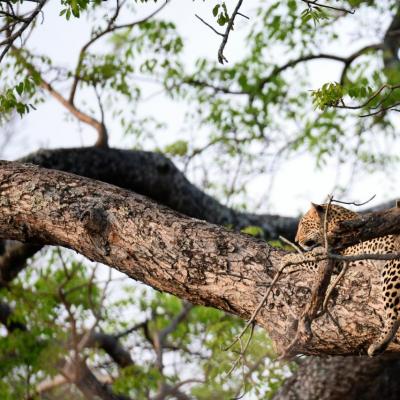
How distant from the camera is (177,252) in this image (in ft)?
17.1

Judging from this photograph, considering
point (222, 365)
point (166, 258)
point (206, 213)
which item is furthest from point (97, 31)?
point (166, 258)

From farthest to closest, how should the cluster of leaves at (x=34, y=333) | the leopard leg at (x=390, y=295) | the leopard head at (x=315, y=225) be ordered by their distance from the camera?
the cluster of leaves at (x=34, y=333)
the leopard head at (x=315, y=225)
the leopard leg at (x=390, y=295)

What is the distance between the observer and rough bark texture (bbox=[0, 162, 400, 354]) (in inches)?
192

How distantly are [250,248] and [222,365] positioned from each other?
16.0ft

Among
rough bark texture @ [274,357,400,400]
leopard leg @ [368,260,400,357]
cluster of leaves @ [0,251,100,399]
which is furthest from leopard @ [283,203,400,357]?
cluster of leaves @ [0,251,100,399]

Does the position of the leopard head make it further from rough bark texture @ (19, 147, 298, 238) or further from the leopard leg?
rough bark texture @ (19, 147, 298, 238)

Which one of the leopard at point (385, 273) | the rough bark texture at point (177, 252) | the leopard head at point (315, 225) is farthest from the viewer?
the leopard head at point (315, 225)

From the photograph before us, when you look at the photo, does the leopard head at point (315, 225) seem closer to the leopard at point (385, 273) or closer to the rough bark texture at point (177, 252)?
the leopard at point (385, 273)

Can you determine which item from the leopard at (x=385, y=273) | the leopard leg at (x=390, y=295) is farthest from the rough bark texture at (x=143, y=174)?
the leopard leg at (x=390, y=295)

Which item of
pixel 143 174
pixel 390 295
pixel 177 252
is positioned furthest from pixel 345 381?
pixel 390 295

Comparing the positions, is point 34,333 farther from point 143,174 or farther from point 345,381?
point 345,381

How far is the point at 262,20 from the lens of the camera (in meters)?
12.0

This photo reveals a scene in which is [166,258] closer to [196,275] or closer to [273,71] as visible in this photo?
[196,275]

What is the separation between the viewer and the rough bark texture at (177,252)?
16.0ft
